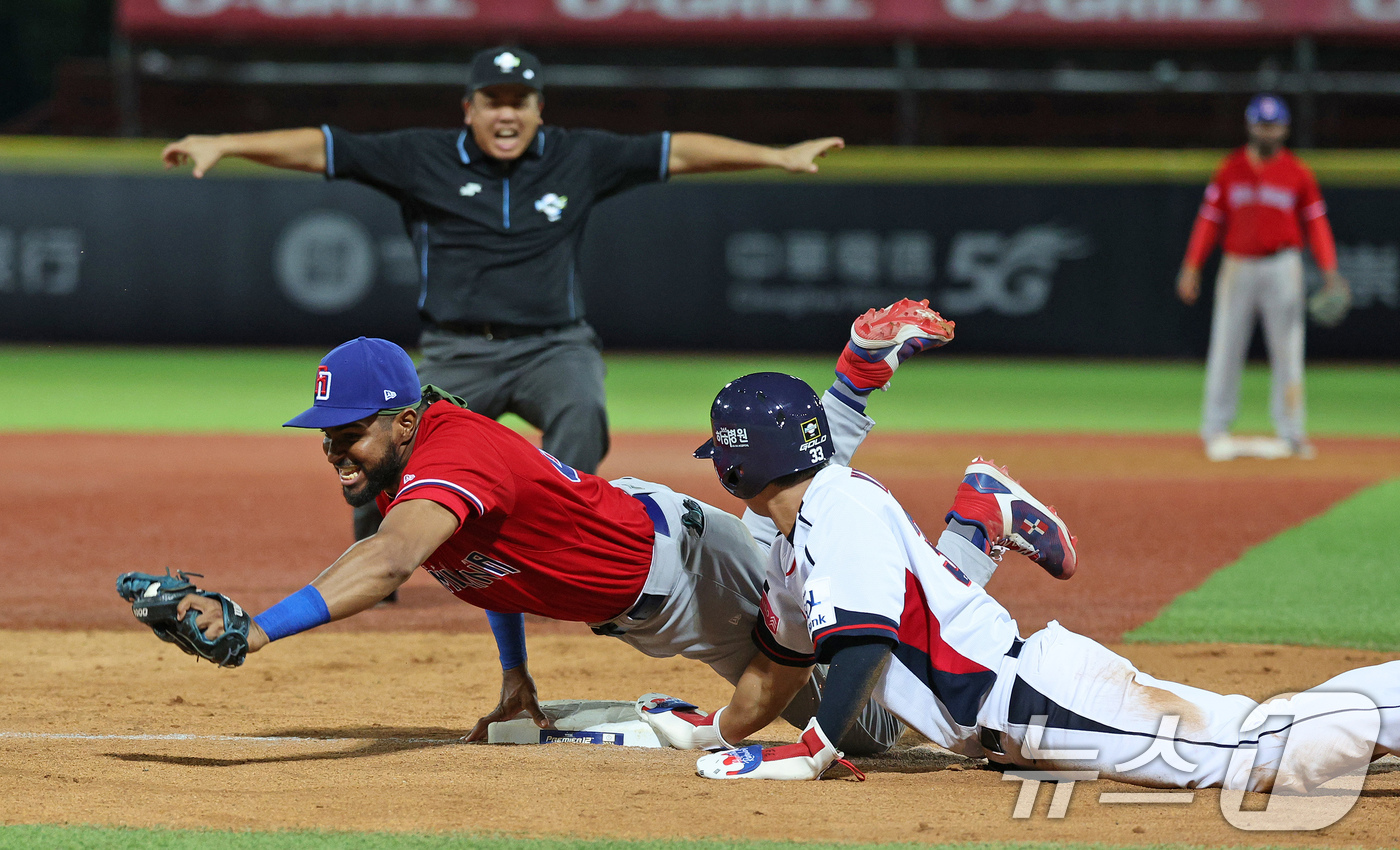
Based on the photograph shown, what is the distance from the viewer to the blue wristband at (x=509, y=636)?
4691mm

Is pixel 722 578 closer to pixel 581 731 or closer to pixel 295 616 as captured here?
pixel 581 731

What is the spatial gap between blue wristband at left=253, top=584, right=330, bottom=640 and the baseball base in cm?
116

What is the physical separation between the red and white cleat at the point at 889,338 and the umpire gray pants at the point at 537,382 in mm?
1714

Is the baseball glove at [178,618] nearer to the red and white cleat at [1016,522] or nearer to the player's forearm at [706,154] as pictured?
the red and white cleat at [1016,522]

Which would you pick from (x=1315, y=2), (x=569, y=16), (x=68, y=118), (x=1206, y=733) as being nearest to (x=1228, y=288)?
(x=1206, y=733)

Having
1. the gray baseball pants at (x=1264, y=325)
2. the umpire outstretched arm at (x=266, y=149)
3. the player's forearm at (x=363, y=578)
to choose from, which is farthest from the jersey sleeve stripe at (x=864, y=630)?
the gray baseball pants at (x=1264, y=325)

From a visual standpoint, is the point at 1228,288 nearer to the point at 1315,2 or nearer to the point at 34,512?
the point at 34,512

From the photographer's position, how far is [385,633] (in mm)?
6449

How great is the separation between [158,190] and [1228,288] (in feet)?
41.0

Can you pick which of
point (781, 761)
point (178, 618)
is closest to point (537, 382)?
point (781, 761)

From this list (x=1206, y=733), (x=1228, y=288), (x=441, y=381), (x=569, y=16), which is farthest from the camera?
(x=569, y=16)

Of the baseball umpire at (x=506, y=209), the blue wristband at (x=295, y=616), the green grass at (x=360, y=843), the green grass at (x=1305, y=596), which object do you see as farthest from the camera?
the baseball umpire at (x=506, y=209)

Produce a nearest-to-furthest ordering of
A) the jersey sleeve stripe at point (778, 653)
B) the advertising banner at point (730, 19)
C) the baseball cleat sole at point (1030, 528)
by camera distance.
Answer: the jersey sleeve stripe at point (778, 653) → the baseball cleat sole at point (1030, 528) → the advertising banner at point (730, 19)

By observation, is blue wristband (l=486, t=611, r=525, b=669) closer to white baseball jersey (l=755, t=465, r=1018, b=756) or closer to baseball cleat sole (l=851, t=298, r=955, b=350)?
white baseball jersey (l=755, t=465, r=1018, b=756)
